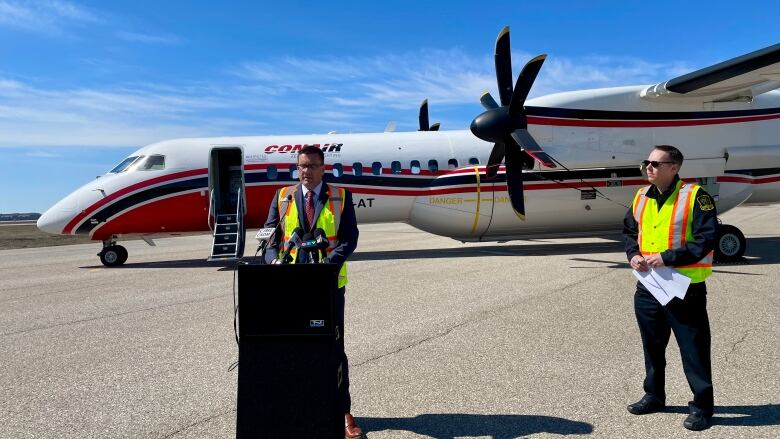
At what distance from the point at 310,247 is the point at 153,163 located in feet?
41.2

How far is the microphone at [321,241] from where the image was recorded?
12.1 feet

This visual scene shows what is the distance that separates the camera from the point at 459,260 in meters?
13.6

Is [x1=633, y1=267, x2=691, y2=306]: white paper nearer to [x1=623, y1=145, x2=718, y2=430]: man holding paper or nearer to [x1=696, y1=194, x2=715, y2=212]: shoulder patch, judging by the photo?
[x1=623, y1=145, x2=718, y2=430]: man holding paper

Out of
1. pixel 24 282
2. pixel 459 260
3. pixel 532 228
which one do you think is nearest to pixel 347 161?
pixel 459 260

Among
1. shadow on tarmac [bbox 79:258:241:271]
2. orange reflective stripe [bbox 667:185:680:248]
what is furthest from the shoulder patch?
shadow on tarmac [bbox 79:258:241:271]

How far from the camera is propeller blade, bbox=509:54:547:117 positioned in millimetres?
12078

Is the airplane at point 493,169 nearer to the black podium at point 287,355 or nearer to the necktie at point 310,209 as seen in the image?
the necktie at point 310,209

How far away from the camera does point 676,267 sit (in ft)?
12.8

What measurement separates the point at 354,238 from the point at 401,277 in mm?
7136

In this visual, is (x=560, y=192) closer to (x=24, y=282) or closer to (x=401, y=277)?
(x=401, y=277)

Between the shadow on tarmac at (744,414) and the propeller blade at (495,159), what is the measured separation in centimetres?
974

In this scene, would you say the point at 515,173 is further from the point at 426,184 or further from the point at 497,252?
the point at 497,252

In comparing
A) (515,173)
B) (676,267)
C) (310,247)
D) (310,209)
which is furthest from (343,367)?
(515,173)

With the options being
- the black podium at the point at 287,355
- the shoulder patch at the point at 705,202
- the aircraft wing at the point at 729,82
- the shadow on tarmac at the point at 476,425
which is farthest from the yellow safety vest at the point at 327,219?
the aircraft wing at the point at 729,82
